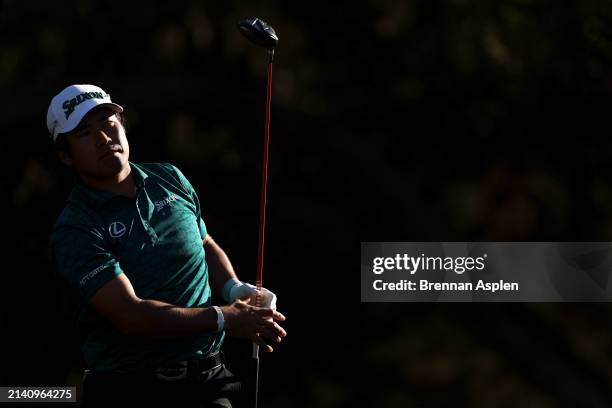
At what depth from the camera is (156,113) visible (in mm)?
11086

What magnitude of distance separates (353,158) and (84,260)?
773 centimetres

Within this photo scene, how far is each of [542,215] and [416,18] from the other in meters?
2.14

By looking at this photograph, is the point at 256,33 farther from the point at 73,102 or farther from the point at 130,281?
the point at 130,281

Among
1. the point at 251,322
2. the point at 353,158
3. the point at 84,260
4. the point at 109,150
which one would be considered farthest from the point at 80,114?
the point at 353,158

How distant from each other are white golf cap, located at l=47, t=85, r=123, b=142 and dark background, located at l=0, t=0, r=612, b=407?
5.62 metres

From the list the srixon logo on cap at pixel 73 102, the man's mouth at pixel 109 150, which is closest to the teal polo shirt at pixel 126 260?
the man's mouth at pixel 109 150

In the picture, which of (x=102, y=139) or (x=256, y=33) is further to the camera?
(x=256, y=33)

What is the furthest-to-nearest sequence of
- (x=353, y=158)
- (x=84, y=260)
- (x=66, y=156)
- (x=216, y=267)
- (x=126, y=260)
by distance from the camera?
(x=353, y=158), (x=216, y=267), (x=66, y=156), (x=126, y=260), (x=84, y=260)

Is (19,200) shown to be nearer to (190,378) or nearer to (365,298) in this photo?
(365,298)

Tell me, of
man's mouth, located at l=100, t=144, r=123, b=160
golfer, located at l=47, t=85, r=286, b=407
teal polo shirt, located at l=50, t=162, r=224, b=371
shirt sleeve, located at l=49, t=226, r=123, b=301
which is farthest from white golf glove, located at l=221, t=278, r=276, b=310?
man's mouth, located at l=100, t=144, r=123, b=160

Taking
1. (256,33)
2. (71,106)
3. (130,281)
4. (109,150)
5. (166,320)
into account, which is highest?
(256,33)

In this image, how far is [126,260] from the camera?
15.0 ft

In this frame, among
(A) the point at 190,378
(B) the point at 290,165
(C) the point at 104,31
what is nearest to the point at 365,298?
(B) the point at 290,165

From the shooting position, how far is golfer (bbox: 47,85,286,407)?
176 inches
